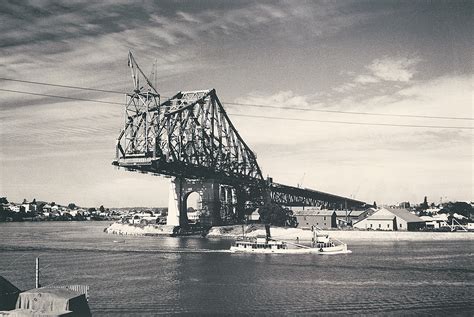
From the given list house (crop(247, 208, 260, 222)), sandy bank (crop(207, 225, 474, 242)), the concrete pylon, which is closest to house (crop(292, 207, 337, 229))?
sandy bank (crop(207, 225, 474, 242))

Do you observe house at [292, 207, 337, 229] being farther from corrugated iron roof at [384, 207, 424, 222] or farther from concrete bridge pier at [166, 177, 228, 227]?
concrete bridge pier at [166, 177, 228, 227]

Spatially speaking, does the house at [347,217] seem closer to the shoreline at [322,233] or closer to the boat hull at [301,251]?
the shoreline at [322,233]

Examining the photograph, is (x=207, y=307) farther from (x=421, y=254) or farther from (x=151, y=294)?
(x=421, y=254)

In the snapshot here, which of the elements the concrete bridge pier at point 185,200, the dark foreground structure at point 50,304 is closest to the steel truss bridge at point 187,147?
the concrete bridge pier at point 185,200

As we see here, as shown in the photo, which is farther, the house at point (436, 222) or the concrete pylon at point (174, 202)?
the house at point (436, 222)

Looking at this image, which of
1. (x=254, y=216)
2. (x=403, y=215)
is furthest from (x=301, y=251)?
(x=254, y=216)

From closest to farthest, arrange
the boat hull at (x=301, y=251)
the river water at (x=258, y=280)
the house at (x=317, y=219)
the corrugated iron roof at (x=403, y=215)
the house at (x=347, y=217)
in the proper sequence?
the river water at (x=258, y=280) → the boat hull at (x=301, y=251) → the corrugated iron roof at (x=403, y=215) → the house at (x=317, y=219) → the house at (x=347, y=217)
